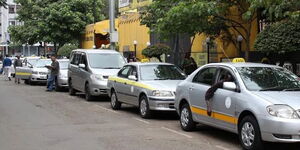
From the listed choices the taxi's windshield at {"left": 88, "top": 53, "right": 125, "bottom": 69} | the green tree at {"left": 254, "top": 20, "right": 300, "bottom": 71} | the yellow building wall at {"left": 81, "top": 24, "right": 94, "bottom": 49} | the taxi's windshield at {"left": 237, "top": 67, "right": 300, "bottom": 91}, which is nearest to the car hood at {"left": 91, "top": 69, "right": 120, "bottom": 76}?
the taxi's windshield at {"left": 88, "top": 53, "right": 125, "bottom": 69}

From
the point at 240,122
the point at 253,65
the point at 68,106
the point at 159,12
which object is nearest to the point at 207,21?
the point at 159,12

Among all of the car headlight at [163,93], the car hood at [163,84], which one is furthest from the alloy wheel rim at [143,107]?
the car headlight at [163,93]

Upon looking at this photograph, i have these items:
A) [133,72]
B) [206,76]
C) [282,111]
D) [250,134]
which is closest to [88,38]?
[133,72]

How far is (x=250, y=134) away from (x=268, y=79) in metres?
1.39

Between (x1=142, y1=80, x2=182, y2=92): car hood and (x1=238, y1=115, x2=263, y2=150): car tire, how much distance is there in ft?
13.1

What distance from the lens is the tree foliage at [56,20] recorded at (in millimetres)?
41156

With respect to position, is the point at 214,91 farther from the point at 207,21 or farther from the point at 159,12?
the point at 159,12

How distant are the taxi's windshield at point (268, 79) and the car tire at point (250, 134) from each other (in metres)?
0.67

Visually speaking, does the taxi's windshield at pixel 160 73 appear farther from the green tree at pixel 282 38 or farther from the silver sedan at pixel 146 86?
the green tree at pixel 282 38

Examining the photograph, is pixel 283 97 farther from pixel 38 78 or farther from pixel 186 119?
pixel 38 78

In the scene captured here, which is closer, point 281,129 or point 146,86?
point 281,129

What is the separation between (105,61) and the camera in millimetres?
18188

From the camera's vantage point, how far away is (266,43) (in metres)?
14.4

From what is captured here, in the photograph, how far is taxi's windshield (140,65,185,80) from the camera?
43.9 feet
